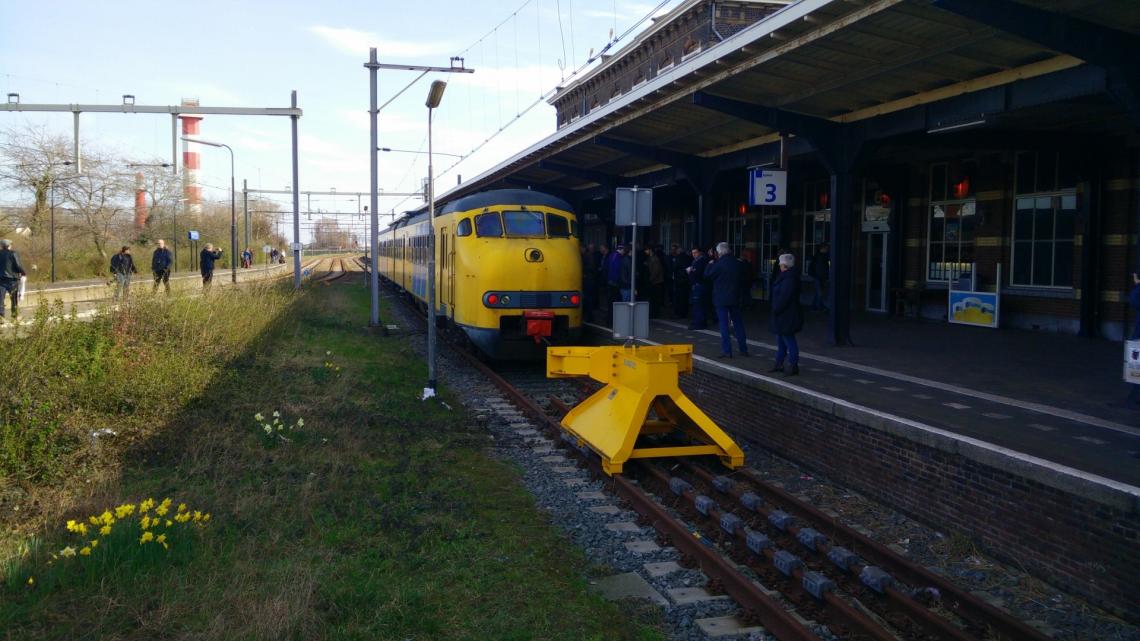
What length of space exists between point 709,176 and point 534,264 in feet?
16.5

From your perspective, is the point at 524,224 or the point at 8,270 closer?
the point at 524,224

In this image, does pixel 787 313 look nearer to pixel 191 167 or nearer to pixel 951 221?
pixel 951 221

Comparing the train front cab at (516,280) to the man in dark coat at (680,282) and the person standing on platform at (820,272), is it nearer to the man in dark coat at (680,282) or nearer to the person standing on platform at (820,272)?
the man in dark coat at (680,282)

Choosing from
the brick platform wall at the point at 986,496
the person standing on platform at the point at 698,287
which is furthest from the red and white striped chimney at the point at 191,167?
the brick platform wall at the point at 986,496


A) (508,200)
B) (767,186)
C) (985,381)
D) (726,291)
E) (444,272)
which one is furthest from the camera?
(444,272)

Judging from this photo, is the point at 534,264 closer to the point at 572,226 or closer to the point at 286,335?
the point at 572,226

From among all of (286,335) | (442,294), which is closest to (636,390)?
(442,294)

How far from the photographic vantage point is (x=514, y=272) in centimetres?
1438

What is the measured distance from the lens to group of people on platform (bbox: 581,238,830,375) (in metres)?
10.7

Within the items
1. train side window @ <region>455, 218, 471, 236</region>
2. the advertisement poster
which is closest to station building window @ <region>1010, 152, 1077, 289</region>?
the advertisement poster

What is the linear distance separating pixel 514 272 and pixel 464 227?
57.3 inches

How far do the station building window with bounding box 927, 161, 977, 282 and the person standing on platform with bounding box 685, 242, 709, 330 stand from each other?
15.7 ft

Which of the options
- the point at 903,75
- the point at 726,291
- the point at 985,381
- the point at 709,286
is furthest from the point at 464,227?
the point at 985,381

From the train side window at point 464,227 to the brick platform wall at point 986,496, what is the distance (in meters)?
7.11
